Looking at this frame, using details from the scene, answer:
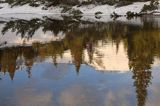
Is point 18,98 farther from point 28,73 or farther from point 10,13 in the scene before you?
point 10,13

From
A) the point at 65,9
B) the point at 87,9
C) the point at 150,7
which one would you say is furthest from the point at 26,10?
the point at 150,7

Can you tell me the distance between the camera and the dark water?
27.1 metres

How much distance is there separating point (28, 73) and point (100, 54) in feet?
42.7

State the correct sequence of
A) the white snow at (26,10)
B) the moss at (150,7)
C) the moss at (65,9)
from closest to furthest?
the moss at (150,7)
the moss at (65,9)
the white snow at (26,10)

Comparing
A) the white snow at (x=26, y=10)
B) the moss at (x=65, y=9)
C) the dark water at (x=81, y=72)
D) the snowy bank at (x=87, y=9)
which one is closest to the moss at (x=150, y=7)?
the snowy bank at (x=87, y=9)

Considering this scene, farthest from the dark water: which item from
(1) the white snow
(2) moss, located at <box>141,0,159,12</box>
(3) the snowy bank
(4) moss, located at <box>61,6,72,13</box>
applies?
(1) the white snow

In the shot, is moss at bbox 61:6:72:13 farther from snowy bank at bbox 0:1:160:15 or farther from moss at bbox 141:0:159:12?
moss at bbox 141:0:159:12

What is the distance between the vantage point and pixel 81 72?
3781 cm

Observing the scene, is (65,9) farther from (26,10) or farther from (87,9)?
(26,10)

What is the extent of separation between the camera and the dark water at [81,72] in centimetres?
2711

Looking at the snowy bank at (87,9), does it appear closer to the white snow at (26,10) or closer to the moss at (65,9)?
the white snow at (26,10)

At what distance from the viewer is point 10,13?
154125 mm

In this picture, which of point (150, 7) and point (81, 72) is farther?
point (150, 7)

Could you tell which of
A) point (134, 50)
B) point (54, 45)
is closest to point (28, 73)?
point (134, 50)
